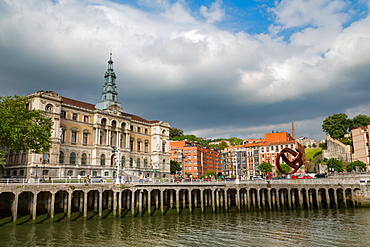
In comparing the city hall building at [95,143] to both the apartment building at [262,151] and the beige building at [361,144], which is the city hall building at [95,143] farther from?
the beige building at [361,144]

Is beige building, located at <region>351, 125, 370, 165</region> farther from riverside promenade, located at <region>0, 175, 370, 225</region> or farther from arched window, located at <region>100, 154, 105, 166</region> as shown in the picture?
arched window, located at <region>100, 154, 105, 166</region>

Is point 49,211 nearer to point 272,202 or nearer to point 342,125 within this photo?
point 272,202

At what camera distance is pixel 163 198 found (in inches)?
2206

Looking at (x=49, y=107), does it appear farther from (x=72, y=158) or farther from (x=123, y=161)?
(x=123, y=161)

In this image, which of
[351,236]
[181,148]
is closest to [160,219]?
[351,236]

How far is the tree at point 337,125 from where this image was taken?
13375 centimetres

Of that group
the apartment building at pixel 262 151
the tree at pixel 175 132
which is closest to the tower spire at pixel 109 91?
the apartment building at pixel 262 151

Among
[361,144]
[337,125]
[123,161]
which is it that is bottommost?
[123,161]

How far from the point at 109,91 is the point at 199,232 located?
7481cm

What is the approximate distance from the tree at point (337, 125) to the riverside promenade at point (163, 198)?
2824 inches

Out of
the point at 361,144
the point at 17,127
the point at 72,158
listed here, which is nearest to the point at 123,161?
the point at 72,158

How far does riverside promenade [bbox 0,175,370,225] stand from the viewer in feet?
137

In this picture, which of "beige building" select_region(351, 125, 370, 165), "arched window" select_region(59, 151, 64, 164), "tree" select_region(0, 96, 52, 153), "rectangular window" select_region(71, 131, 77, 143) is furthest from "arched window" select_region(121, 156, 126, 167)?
"beige building" select_region(351, 125, 370, 165)

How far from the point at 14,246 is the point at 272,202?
47.1 meters
